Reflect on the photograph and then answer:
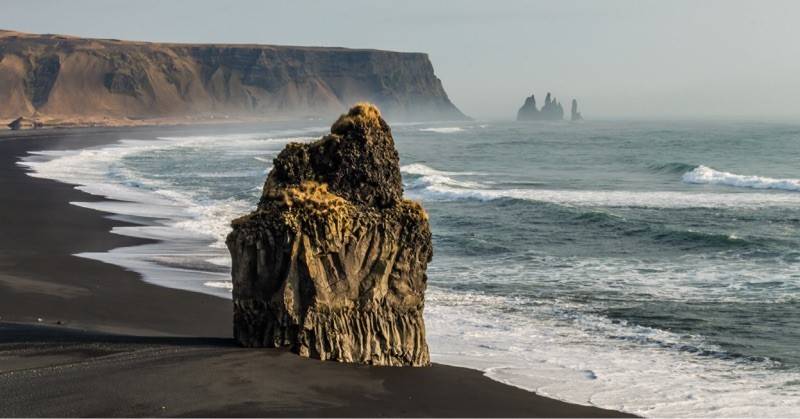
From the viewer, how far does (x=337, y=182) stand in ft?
40.5

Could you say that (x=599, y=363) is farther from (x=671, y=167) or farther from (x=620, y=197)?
(x=671, y=167)

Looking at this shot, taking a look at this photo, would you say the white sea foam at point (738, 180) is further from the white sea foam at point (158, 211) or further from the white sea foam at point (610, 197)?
the white sea foam at point (158, 211)

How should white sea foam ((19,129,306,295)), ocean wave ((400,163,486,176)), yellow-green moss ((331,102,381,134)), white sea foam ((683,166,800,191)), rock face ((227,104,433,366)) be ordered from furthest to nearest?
ocean wave ((400,163,486,176))
white sea foam ((683,166,800,191))
white sea foam ((19,129,306,295))
yellow-green moss ((331,102,381,134))
rock face ((227,104,433,366))

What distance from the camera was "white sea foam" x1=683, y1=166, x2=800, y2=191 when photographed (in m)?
43.0

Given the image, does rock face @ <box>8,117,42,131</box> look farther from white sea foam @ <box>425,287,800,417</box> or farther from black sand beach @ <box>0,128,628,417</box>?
white sea foam @ <box>425,287,800,417</box>

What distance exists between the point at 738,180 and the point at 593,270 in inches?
1048

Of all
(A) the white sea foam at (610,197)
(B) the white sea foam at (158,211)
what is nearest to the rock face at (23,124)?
(B) the white sea foam at (158,211)

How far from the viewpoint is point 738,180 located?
45312 mm

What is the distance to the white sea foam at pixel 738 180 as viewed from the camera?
43000mm

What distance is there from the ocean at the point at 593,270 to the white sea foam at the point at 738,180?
0.09 m

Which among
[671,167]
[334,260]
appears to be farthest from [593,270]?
[671,167]

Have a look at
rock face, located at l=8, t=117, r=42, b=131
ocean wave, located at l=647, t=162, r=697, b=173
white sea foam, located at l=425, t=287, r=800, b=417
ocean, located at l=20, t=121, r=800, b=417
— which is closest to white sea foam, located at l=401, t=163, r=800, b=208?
ocean, located at l=20, t=121, r=800, b=417

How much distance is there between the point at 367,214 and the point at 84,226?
18.1 metres

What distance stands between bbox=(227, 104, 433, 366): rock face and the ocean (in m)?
1.73
